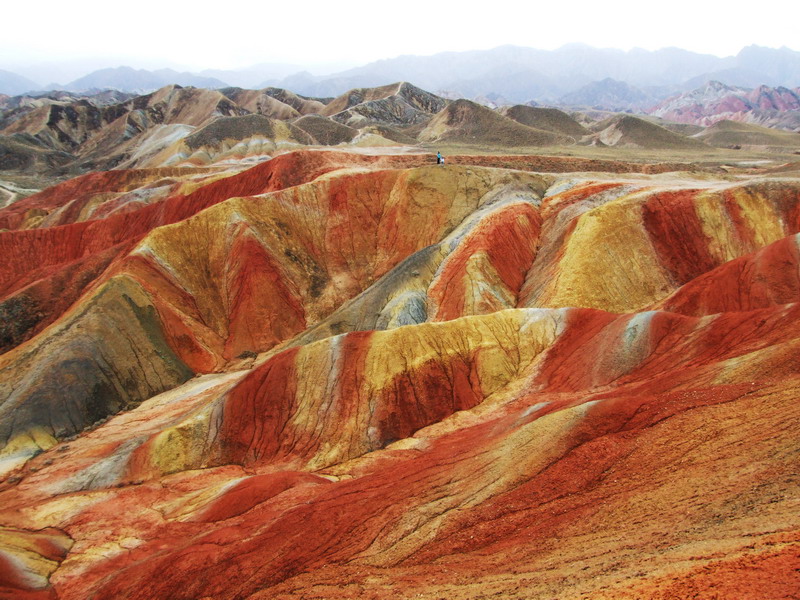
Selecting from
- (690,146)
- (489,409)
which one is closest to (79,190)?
(489,409)

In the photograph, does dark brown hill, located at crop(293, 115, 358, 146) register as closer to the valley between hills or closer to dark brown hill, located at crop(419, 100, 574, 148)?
dark brown hill, located at crop(419, 100, 574, 148)

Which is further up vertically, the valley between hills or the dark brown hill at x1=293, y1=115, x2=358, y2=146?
the dark brown hill at x1=293, y1=115, x2=358, y2=146

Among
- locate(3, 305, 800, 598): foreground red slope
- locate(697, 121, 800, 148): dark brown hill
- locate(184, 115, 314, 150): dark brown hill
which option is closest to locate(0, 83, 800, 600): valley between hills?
locate(3, 305, 800, 598): foreground red slope

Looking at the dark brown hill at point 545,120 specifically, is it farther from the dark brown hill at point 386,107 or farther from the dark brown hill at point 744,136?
the dark brown hill at point 744,136

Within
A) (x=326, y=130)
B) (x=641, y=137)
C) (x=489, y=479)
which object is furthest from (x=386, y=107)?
(x=489, y=479)

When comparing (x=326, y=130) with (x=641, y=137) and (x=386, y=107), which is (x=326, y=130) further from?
(x=641, y=137)

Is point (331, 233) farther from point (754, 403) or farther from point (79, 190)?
point (79, 190)
